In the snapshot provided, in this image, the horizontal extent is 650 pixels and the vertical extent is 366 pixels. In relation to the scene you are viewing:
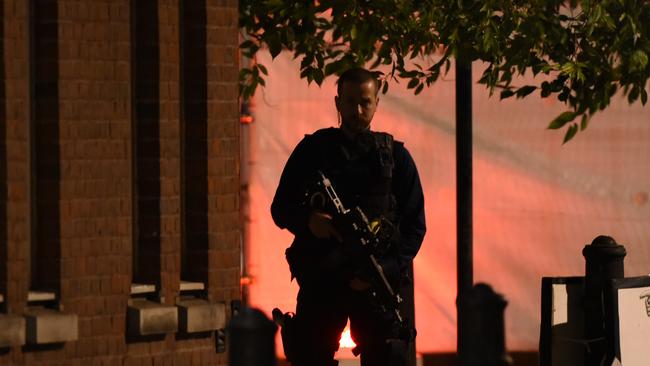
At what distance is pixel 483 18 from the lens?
10359 mm

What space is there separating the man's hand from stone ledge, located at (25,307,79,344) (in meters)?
2.23

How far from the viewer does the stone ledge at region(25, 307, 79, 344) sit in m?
9.23

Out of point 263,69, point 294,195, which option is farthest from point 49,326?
point 263,69

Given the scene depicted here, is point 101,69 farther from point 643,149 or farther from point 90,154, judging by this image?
point 643,149

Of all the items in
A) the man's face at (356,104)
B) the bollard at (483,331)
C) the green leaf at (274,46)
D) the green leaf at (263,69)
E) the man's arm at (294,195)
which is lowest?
the bollard at (483,331)

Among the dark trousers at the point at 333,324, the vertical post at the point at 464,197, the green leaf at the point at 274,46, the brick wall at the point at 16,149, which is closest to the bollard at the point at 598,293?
the vertical post at the point at 464,197

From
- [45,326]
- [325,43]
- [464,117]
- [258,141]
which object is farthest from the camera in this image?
[258,141]

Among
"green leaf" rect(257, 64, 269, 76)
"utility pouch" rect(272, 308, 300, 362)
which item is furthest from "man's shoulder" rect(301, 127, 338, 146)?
"green leaf" rect(257, 64, 269, 76)

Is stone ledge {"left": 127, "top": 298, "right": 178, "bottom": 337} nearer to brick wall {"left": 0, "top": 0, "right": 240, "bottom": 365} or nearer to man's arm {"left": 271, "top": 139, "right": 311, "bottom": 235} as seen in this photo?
brick wall {"left": 0, "top": 0, "right": 240, "bottom": 365}

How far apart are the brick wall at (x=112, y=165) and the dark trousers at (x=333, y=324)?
2.18 meters

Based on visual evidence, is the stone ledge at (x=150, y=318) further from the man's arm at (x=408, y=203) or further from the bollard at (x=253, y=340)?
the bollard at (x=253, y=340)

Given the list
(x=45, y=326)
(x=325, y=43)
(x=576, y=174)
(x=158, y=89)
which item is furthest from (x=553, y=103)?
(x=45, y=326)

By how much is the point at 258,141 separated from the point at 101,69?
10.0ft

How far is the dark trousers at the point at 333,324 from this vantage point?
25.0 ft
